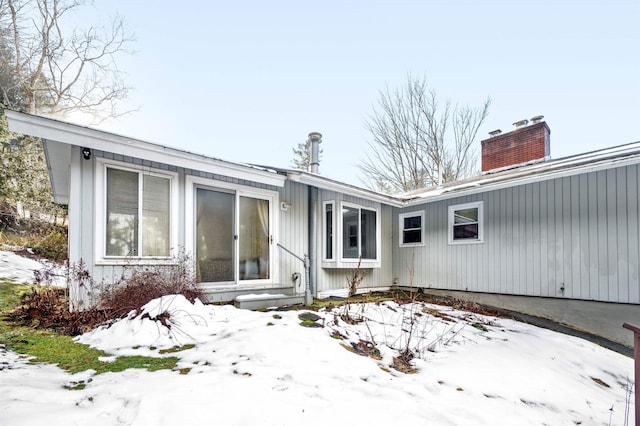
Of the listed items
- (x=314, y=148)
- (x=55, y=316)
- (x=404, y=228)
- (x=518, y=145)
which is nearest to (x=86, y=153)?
(x=55, y=316)

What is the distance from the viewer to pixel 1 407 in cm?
161

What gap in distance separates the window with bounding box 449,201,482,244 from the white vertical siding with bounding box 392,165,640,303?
0.14 m

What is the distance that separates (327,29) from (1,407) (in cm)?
1781

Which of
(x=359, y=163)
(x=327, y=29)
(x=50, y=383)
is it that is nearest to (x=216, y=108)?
(x=327, y=29)

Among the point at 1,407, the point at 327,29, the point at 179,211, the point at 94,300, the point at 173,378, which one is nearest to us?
the point at 1,407

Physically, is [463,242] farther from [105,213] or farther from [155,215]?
[105,213]

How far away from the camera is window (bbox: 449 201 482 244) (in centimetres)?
698

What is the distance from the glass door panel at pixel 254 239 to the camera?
5.52 meters

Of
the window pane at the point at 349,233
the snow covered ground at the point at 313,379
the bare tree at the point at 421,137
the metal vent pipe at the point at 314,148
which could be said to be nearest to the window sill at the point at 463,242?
the window pane at the point at 349,233

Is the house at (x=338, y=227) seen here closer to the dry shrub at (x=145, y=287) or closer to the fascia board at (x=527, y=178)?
the fascia board at (x=527, y=178)

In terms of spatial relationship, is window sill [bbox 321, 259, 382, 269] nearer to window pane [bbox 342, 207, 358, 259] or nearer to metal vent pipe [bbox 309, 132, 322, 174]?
window pane [bbox 342, 207, 358, 259]

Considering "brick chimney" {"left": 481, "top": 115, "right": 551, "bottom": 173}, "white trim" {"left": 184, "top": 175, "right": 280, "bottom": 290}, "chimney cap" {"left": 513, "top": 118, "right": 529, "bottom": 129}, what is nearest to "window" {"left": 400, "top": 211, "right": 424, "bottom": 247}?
"brick chimney" {"left": 481, "top": 115, "right": 551, "bottom": 173}

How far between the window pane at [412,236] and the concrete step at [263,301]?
4089mm

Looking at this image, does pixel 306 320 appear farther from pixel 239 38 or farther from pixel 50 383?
pixel 239 38
